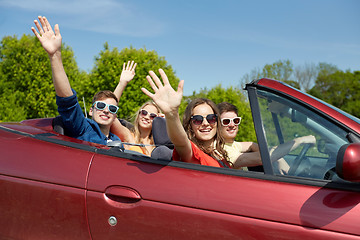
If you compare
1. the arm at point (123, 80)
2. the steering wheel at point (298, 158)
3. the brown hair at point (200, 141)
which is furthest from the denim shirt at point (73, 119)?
the steering wheel at point (298, 158)

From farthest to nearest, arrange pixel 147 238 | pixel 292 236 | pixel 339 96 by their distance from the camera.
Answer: pixel 339 96, pixel 147 238, pixel 292 236

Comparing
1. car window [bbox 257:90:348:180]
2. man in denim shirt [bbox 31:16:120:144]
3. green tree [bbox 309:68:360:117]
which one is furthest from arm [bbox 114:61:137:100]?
green tree [bbox 309:68:360:117]

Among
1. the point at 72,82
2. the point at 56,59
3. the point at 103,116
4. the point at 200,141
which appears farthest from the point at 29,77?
the point at 200,141

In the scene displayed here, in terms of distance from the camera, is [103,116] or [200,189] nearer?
[200,189]

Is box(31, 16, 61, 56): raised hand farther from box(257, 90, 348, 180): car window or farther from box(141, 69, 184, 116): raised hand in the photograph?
box(257, 90, 348, 180): car window

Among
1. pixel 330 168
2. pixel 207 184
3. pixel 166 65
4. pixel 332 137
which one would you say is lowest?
pixel 207 184

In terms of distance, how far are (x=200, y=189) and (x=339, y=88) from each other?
43967 mm

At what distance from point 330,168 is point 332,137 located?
0.49 feet

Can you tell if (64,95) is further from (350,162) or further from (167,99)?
(350,162)

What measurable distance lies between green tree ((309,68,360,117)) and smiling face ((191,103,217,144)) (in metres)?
39.1

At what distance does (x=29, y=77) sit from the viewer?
19922 mm

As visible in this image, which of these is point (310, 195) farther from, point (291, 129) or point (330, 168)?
point (291, 129)

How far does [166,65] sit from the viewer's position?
14898 millimetres

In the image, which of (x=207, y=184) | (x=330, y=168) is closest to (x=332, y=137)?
(x=330, y=168)
